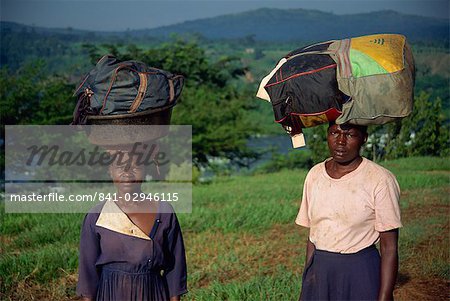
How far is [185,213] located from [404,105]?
5355 millimetres

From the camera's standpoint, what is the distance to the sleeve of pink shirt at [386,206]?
111 inches

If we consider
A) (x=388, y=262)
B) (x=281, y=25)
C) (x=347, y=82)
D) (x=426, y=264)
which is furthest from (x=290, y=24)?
(x=388, y=262)

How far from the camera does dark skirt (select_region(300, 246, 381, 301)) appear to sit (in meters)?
2.95

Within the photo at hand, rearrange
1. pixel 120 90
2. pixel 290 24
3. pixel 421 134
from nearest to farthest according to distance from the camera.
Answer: pixel 120 90 < pixel 421 134 < pixel 290 24

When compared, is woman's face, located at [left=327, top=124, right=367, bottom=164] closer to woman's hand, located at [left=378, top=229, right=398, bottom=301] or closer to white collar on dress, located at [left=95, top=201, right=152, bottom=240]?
woman's hand, located at [left=378, top=229, right=398, bottom=301]

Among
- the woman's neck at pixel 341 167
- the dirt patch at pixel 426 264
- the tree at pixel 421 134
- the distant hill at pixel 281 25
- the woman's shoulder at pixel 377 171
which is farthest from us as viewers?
the distant hill at pixel 281 25

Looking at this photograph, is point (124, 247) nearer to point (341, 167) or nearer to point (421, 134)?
point (341, 167)

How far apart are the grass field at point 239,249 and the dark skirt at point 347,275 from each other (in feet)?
5.51

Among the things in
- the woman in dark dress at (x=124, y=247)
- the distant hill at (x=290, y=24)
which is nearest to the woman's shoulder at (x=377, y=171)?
the woman in dark dress at (x=124, y=247)

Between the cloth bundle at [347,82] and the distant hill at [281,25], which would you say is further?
the distant hill at [281,25]

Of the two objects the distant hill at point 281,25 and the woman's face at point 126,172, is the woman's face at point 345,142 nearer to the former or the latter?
the woman's face at point 126,172

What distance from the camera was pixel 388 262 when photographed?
9.45ft

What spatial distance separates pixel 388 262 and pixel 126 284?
117 cm

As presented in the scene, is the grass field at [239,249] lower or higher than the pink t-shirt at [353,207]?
lower
